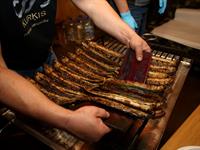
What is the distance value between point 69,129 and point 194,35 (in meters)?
1.99

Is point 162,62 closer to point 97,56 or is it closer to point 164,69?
point 164,69

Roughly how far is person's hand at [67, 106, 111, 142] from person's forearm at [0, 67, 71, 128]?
3 cm

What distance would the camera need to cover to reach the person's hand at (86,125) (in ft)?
2.82

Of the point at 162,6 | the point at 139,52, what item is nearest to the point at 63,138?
the point at 139,52

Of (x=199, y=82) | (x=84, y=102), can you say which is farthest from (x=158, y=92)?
(x=199, y=82)

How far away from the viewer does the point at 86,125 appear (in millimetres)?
856

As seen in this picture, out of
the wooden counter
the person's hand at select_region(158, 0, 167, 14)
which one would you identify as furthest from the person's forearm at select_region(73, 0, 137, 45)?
the person's hand at select_region(158, 0, 167, 14)

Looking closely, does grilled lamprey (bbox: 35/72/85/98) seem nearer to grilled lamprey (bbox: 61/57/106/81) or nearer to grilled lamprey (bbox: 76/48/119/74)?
grilled lamprey (bbox: 61/57/106/81)

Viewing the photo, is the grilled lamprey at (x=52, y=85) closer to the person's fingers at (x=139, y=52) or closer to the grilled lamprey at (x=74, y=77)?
the grilled lamprey at (x=74, y=77)

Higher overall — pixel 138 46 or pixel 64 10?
pixel 138 46

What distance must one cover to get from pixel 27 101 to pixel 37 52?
64 cm

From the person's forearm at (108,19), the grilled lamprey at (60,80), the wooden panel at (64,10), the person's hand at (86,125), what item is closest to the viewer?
the person's hand at (86,125)

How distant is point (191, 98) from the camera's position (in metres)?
2.77

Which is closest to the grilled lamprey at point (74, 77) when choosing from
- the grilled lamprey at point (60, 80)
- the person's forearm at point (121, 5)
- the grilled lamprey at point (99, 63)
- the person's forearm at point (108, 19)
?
the grilled lamprey at point (60, 80)
